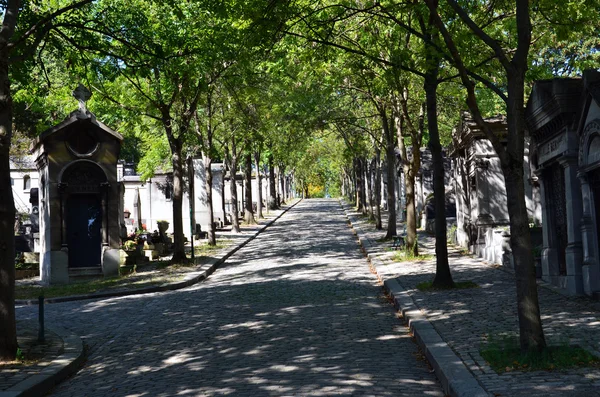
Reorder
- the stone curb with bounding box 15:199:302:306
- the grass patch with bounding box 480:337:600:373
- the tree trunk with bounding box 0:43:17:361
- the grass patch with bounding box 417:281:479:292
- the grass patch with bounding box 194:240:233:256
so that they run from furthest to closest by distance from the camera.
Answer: the grass patch with bounding box 194:240:233:256 < the stone curb with bounding box 15:199:302:306 < the grass patch with bounding box 417:281:479:292 < the tree trunk with bounding box 0:43:17:361 < the grass patch with bounding box 480:337:600:373

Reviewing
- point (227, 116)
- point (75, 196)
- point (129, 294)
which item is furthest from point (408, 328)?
point (227, 116)

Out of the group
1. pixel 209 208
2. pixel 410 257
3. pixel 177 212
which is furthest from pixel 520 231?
pixel 209 208

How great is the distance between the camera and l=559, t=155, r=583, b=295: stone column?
38.5ft

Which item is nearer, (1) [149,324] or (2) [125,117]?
(1) [149,324]

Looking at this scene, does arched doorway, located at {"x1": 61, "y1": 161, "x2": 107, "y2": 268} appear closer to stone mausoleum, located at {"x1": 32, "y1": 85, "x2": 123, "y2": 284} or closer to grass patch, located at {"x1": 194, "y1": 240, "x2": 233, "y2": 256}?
stone mausoleum, located at {"x1": 32, "y1": 85, "x2": 123, "y2": 284}

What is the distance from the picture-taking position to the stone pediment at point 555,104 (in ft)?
37.7

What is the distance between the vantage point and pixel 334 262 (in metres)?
21.1

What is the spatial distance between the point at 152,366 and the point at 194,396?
174cm

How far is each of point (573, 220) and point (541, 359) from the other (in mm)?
5739

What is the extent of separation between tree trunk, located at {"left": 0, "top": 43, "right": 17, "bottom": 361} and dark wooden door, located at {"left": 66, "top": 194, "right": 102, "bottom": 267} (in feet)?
35.7

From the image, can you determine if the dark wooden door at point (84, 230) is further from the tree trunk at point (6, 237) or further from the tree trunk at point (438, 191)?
the tree trunk at point (6, 237)

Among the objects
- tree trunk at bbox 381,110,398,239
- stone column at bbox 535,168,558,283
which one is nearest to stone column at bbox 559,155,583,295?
stone column at bbox 535,168,558,283

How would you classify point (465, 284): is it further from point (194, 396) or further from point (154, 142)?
point (154, 142)

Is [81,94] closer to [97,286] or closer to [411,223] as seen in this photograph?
[97,286]
